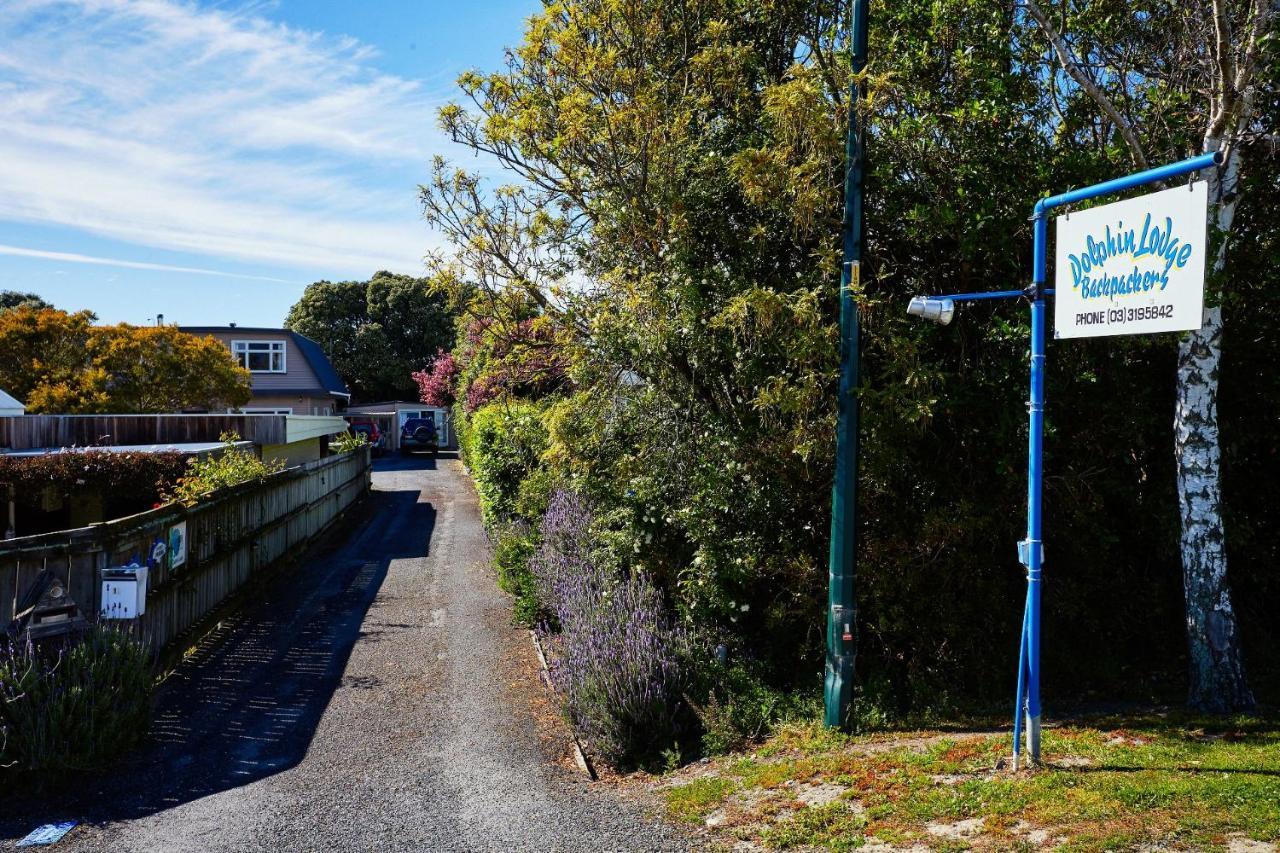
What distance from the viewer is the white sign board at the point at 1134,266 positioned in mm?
4832

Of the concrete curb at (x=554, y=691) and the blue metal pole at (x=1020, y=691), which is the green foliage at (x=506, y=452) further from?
the blue metal pole at (x=1020, y=691)

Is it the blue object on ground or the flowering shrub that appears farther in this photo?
the flowering shrub

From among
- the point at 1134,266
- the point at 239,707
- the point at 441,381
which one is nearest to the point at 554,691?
the point at 239,707

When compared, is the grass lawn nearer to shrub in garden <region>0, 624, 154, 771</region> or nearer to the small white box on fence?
shrub in garden <region>0, 624, 154, 771</region>

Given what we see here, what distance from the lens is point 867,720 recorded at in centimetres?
699

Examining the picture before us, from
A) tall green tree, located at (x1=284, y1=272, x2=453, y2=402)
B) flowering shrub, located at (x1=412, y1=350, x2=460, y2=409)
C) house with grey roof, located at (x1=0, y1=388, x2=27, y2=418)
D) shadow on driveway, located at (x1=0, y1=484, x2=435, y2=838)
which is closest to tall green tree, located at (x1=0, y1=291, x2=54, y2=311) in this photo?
tall green tree, located at (x1=284, y1=272, x2=453, y2=402)

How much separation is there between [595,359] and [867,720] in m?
4.45

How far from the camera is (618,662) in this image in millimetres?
7426

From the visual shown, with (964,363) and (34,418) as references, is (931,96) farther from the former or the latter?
(34,418)

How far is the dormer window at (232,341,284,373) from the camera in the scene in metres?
38.8

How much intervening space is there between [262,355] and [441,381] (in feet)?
25.9

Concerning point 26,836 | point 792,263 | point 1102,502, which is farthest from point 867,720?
point 26,836

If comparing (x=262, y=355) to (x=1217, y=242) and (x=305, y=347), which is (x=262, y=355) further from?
(x=1217, y=242)

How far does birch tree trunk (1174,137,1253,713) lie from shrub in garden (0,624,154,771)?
8335mm
